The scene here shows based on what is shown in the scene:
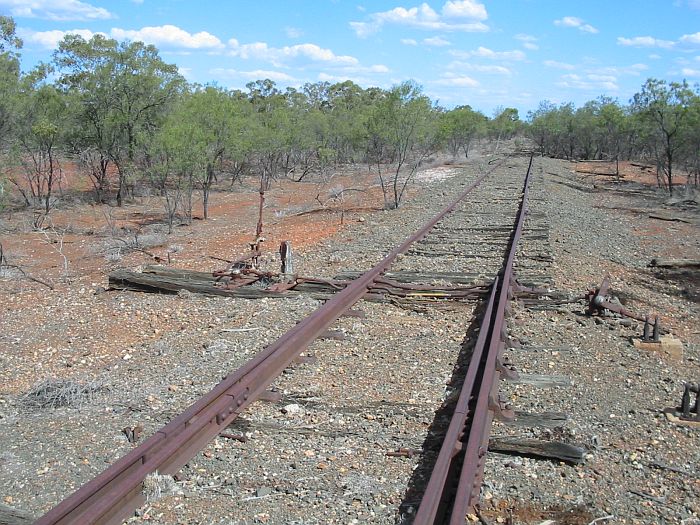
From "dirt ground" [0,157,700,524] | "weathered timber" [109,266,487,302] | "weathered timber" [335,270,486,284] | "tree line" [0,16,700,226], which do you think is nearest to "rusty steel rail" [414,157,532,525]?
"dirt ground" [0,157,700,524]

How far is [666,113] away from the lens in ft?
93.1

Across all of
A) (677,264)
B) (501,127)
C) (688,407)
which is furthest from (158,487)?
(501,127)

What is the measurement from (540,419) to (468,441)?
893 millimetres

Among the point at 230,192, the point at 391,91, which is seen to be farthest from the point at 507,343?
the point at 230,192

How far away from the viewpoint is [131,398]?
5531mm

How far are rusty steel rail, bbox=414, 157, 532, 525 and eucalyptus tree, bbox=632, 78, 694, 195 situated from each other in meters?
24.2

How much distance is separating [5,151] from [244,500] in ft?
77.0

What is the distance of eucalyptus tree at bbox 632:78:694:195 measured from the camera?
27.9 m

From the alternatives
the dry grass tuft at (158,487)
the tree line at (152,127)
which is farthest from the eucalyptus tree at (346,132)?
the dry grass tuft at (158,487)

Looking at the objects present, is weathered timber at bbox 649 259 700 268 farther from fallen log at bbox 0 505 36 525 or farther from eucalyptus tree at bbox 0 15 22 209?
eucalyptus tree at bbox 0 15 22 209

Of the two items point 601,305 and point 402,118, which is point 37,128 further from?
point 601,305

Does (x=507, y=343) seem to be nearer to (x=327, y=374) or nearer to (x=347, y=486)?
(x=327, y=374)

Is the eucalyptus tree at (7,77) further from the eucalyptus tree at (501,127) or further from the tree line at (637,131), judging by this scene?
the eucalyptus tree at (501,127)

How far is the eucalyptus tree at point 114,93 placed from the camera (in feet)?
94.4
